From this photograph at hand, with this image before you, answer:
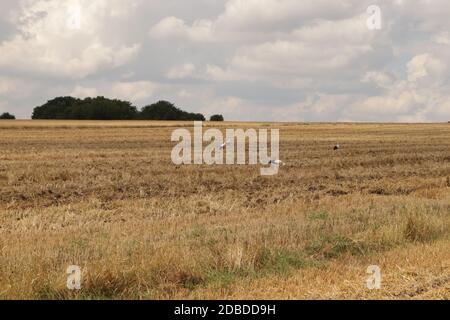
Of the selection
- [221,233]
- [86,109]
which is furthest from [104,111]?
[221,233]

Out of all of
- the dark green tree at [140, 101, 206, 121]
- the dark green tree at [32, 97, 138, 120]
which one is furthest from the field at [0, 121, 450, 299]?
the dark green tree at [140, 101, 206, 121]

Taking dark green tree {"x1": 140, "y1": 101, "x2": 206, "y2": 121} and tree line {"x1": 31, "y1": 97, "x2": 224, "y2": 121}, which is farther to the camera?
dark green tree {"x1": 140, "y1": 101, "x2": 206, "y2": 121}

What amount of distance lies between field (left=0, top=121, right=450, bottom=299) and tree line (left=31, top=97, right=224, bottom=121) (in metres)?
88.4

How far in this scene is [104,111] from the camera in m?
108

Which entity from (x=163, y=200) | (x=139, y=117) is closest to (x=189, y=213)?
(x=163, y=200)

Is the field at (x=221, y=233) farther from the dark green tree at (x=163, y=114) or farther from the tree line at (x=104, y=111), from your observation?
the dark green tree at (x=163, y=114)

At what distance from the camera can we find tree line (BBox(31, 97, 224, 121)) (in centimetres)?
10788

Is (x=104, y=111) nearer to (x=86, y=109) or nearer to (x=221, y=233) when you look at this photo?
(x=86, y=109)

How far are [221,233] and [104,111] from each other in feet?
331

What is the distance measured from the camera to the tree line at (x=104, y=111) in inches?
4247

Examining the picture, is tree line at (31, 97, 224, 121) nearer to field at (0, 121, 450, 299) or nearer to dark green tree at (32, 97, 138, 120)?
dark green tree at (32, 97, 138, 120)

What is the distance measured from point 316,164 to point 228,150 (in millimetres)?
8207

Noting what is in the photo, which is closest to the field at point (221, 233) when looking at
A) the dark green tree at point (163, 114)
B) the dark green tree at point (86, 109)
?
the dark green tree at point (86, 109)

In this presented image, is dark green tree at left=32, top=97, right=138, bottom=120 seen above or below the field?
above
